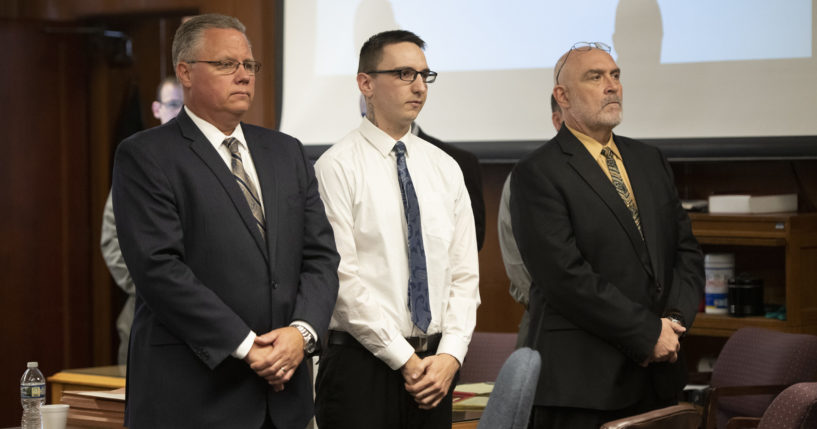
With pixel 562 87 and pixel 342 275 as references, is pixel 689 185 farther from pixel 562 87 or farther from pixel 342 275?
pixel 342 275

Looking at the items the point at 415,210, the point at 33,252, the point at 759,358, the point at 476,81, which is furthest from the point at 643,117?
the point at 33,252

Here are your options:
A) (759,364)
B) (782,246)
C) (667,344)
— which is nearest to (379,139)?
(667,344)

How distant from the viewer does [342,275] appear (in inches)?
102

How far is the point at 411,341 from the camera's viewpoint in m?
2.61

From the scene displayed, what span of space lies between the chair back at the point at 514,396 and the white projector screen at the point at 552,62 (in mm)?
2648

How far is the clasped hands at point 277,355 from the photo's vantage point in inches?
87.5

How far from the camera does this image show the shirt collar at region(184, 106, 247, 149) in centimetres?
242

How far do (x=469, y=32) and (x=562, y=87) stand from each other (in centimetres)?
195

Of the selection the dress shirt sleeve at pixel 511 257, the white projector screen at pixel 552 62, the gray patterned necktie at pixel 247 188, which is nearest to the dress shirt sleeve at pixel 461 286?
the gray patterned necktie at pixel 247 188

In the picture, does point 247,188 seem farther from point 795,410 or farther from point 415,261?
point 795,410

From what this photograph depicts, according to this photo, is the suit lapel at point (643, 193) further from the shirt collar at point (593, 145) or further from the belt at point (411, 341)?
the belt at point (411, 341)

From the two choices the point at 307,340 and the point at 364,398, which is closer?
the point at 307,340

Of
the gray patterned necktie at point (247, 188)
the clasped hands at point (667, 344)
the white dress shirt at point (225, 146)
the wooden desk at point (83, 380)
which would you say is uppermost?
the white dress shirt at point (225, 146)

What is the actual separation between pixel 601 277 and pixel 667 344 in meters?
0.26
